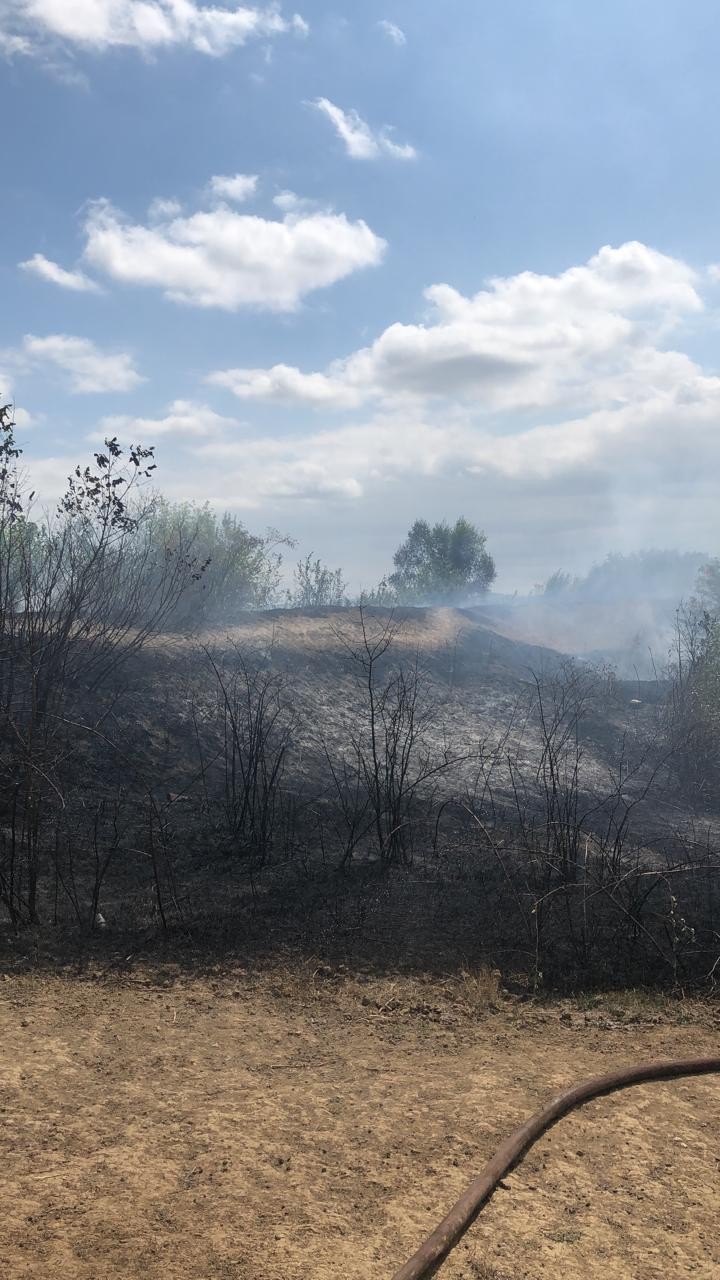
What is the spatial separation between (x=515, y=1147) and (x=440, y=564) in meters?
51.3

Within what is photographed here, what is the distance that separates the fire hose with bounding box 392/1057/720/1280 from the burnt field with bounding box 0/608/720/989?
53.9 inches

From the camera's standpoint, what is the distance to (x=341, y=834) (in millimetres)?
10000

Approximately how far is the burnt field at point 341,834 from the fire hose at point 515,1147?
4.49ft

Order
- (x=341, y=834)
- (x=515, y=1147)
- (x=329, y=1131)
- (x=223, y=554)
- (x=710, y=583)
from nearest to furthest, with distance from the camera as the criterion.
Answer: (x=515, y=1147) < (x=329, y=1131) < (x=341, y=834) < (x=223, y=554) < (x=710, y=583)

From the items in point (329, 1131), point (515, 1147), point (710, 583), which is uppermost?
point (710, 583)

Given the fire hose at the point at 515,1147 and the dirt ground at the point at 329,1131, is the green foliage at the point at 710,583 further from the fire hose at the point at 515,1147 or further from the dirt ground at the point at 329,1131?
the fire hose at the point at 515,1147

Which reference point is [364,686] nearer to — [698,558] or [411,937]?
[411,937]

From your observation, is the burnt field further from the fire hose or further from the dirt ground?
the fire hose

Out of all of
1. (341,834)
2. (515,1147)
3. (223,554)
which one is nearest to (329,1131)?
(515,1147)

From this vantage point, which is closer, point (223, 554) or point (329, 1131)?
point (329, 1131)

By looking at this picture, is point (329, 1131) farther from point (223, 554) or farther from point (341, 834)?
point (223, 554)

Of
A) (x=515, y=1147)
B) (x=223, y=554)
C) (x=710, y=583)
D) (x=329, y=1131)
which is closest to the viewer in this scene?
(x=515, y=1147)

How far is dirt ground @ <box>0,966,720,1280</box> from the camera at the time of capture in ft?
9.86

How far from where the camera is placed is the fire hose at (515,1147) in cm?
288
